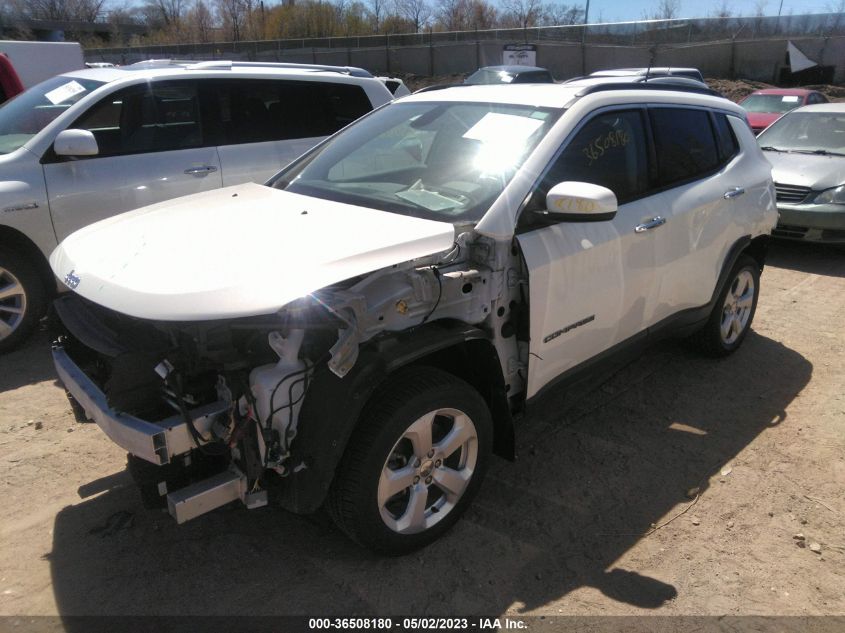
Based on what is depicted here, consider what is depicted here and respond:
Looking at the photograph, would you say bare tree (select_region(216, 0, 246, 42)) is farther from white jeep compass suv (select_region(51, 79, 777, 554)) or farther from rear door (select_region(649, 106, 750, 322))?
white jeep compass suv (select_region(51, 79, 777, 554))

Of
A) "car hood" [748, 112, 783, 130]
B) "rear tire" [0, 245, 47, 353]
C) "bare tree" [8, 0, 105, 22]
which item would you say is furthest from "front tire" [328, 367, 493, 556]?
"bare tree" [8, 0, 105, 22]

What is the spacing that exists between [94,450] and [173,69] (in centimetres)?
366

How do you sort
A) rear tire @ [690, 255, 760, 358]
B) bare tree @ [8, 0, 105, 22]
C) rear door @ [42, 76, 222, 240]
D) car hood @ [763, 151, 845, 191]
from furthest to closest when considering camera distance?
bare tree @ [8, 0, 105, 22]
car hood @ [763, 151, 845, 191]
rear door @ [42, 76, 222, 240]
rear tire @ [690, 255, 760, 358]

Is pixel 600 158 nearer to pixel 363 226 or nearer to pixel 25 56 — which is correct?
pixel 363 226

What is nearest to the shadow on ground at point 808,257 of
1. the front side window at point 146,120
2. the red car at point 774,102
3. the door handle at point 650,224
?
the door handle at point 650,224

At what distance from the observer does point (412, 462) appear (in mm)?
2740

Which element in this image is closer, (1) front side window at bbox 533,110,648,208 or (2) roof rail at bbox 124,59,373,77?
(1) front side window at bbox 533,110,648,208

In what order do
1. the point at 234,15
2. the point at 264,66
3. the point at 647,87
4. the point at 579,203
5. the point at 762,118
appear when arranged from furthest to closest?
the point at 234,15
the point at 762,118
the point at 264,66
the point at 647,87
the point at 579,203

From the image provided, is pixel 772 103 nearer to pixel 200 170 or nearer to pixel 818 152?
pixel 818 152

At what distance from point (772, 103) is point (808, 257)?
8.80 metres

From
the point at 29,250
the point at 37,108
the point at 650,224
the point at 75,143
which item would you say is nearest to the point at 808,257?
the point at 650,224

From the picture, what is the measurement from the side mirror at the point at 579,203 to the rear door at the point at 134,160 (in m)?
3.48

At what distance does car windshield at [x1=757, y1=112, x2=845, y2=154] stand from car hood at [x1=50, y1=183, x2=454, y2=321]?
25.7 ft

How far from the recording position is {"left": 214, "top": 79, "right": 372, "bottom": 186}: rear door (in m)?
5.71
